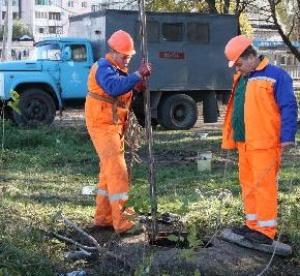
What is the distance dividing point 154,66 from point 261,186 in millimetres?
11517

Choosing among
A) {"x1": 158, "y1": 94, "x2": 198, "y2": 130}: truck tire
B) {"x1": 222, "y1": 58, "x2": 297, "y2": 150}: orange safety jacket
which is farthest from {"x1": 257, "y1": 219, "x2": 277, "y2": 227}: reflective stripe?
{"x1": 158, "y1": 94, "x2": 198, "y2": 130}: truck tire

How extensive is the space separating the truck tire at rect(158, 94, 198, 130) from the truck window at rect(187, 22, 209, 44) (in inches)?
56.4

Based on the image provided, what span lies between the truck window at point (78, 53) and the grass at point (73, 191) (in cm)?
245

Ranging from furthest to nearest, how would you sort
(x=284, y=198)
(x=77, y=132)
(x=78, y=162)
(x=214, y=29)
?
(x=214, y=29), (x=77, y=132), (x=78, y=162), (x=284, y=198)

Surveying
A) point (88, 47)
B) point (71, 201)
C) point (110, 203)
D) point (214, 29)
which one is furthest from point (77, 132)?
point (110, 203)

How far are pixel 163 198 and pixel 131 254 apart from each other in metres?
2.22

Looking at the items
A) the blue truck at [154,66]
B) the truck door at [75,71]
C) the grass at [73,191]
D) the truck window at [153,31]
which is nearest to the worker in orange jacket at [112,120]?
the grass at [73,191]

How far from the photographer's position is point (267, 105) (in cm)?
506

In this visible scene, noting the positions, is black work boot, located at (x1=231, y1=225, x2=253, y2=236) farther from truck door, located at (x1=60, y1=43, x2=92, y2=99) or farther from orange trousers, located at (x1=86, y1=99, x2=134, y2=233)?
truck door, located at (x1=60, y1=43, x2=92, y2=99)

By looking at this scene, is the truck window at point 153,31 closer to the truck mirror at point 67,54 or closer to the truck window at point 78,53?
the truck window at point 78,53

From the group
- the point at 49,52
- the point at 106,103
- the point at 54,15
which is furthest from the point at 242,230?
the point at 54,15

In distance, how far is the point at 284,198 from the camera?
274 inches

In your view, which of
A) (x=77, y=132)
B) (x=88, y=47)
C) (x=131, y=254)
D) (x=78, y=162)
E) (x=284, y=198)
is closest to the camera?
(x=131, y=254)

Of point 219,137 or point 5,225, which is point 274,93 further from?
point 219,137
